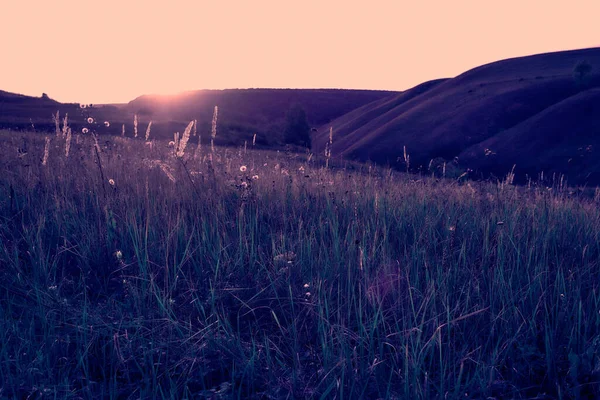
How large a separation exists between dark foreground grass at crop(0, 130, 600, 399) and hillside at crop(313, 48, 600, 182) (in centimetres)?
3780

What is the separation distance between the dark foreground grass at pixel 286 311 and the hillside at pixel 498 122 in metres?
37.8

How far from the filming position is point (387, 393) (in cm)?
153

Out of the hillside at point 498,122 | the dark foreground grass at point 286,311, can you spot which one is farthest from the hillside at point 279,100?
the dark foreground grass at point 286,311

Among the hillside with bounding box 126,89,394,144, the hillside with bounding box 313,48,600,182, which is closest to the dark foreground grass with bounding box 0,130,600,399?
the hillside with bounding box 313,48,600,182

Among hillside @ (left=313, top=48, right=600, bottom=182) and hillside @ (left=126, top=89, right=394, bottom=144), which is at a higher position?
hillside @ (left=126, top=89, right=394, bottom=144)

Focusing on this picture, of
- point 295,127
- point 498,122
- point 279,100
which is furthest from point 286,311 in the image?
point 279,100

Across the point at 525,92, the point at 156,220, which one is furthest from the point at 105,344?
the point at 525,92

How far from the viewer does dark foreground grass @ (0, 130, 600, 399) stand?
5.48ft

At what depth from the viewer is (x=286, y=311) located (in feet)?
7.28

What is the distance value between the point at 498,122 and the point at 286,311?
60.1m

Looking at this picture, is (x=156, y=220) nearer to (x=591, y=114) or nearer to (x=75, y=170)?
(x=75, y=170)

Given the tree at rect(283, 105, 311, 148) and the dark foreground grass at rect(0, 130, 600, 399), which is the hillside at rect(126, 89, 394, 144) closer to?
the tree at rect(283, 105, 311, 148)

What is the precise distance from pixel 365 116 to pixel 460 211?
79697 mm

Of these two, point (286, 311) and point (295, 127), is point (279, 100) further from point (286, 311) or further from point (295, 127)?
point (286, 311)
